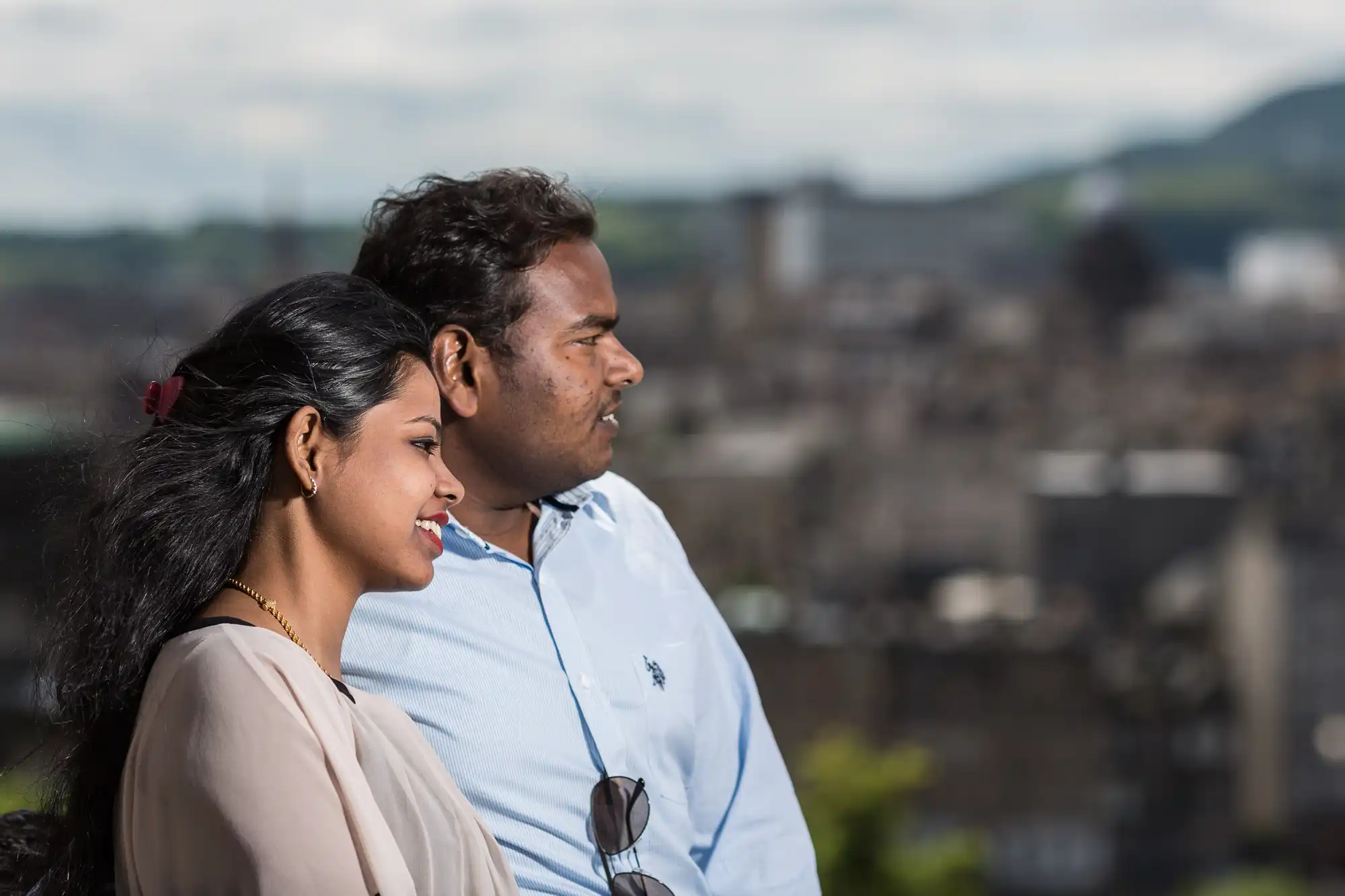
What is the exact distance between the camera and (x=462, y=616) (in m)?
2.18

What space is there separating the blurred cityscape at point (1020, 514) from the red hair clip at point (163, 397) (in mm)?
15807

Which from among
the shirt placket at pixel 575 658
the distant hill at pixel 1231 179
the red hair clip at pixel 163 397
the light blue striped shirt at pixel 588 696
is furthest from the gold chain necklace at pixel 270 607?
the distant hill at pixel 1231 179

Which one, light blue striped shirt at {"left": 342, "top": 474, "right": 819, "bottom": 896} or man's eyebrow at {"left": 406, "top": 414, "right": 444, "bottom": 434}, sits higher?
man's eyebrow at {"left": 406, "top": 414, "right": 444, "bottom": 434}

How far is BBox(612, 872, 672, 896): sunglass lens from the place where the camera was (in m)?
2.17

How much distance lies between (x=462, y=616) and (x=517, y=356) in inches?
12.3

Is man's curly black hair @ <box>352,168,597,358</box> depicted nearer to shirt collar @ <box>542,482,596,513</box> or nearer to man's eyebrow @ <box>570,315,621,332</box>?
man's eyebrow @ <box>570,315,621,332</box>

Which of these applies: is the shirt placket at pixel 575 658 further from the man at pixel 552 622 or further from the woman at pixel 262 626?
the woman at pixel 262 626

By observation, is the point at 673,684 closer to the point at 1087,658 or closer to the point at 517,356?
the point at 517,356

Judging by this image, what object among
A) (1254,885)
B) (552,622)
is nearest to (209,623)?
(552,622)

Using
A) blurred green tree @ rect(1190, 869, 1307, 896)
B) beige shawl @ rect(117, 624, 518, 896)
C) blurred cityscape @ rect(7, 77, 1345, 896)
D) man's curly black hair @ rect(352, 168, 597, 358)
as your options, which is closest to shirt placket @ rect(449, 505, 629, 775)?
man's curly black hair @ rect(352, 168, 597, 358)

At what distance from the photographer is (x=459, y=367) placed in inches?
88.4

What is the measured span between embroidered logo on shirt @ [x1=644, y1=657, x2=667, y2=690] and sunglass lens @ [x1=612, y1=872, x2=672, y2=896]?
23 cm

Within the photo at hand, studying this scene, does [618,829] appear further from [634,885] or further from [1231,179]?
[1231,179]

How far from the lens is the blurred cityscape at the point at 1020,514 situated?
32.5 metres
